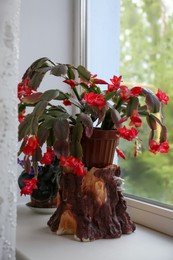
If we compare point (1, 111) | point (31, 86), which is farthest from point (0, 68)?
point (31, 86)

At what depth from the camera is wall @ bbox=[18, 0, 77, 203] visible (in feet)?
4.71

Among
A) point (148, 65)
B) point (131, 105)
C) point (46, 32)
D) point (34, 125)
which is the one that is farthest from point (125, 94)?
point (46, 32)

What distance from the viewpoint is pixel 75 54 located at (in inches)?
60.9

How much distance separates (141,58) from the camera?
1.32m

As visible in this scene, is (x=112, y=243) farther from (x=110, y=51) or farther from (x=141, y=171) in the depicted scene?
(x=110, y=51)

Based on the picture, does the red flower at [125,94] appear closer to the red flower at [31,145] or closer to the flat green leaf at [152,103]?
the flat green leaf at [152,103]

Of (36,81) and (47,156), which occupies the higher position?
(36,81)

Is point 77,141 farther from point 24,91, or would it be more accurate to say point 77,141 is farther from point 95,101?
point 24,91

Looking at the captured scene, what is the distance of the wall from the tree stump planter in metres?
0.44

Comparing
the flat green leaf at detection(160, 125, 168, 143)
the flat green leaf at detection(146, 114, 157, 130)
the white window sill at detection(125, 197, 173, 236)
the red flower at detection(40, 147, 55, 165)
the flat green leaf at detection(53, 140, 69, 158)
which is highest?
the flat green leaf at detection(146, 114, 157, 130)

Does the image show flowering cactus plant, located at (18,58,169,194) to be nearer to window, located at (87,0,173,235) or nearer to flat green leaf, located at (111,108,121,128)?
flat green leaf, located at (111,108,121,128)

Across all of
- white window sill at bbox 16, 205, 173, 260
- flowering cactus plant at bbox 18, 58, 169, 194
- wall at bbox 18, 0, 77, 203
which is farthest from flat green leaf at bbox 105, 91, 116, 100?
wall at bbox 18, 0, 77, 203

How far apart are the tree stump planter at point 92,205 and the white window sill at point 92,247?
3cm

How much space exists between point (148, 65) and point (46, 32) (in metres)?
0.45
